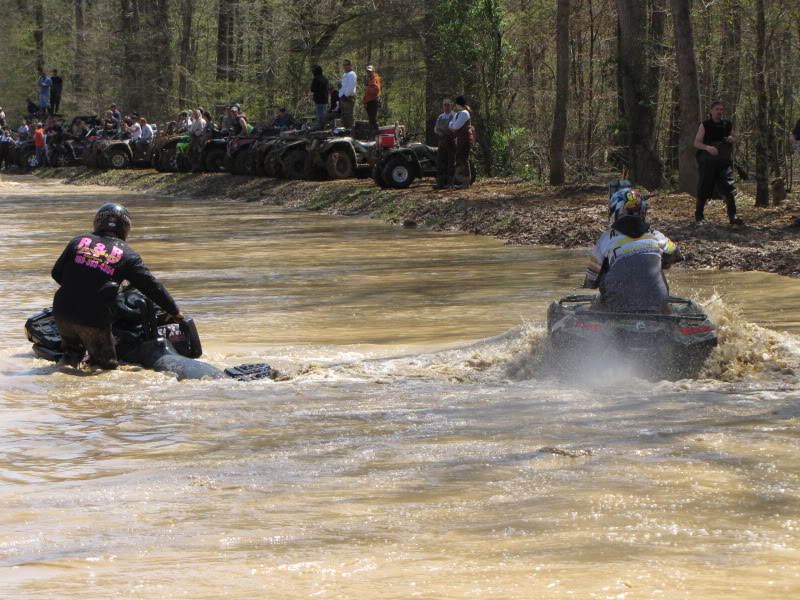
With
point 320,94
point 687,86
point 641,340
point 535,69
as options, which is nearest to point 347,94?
point 320,94

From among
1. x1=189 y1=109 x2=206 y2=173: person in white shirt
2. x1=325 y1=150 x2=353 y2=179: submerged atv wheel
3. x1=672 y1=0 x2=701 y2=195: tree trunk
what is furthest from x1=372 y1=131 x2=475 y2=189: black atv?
x1=189 y1=109 x2=206 y2=173: person in white shirt

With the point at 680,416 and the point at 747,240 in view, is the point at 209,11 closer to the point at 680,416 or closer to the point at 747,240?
the point at 747,240

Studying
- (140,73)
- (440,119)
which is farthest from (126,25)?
(440,119)

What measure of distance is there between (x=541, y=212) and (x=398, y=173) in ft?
19.6

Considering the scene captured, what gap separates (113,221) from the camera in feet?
32.3

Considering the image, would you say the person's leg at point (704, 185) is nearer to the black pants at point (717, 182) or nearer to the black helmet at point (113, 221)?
the black pants at point (717, 182)

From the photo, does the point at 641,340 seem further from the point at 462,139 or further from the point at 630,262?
the point at 462,139

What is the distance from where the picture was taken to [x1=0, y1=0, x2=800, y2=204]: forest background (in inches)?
919

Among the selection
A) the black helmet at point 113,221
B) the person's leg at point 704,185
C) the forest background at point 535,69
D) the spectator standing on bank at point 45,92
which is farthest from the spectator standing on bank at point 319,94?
the spectator standing on bank at point 45,92

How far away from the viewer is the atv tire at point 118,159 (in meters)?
43.2

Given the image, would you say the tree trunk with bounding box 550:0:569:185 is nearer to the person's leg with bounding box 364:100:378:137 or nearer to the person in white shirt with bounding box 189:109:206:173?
the person's leg with bounding box 364:100:378:137

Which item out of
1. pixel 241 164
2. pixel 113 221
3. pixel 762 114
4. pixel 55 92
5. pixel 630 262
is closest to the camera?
pixel 630 262

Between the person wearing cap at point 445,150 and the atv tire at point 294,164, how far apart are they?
536cm

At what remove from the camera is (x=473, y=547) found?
5520mm
